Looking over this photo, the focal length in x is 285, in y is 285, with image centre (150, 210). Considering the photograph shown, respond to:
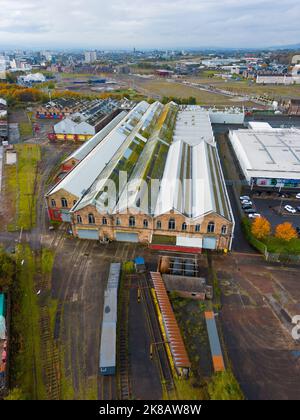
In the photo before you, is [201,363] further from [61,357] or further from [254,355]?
[61,357]

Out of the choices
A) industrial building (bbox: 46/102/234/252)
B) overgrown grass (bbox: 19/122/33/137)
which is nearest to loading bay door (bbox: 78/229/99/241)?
industrial building (bbox: 46/102/234/252)

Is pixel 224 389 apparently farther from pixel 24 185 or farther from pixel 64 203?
pixel 24 185

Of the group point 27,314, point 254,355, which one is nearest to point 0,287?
point 27,314

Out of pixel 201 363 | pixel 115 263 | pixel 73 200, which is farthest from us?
pixel 73 200

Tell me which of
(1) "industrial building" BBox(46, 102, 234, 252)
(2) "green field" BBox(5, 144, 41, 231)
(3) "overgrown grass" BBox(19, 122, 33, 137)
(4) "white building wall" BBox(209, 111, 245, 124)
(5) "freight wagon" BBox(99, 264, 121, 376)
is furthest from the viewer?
(4) "white building wall" BBox(209, 111, 245, 124)

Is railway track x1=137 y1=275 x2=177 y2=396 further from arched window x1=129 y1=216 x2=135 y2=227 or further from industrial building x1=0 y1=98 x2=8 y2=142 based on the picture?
industrial building x1=0 y1=98 x2=8 y2=142

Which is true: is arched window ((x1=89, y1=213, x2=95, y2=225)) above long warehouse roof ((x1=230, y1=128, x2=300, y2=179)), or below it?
below

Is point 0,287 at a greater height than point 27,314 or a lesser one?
greater
